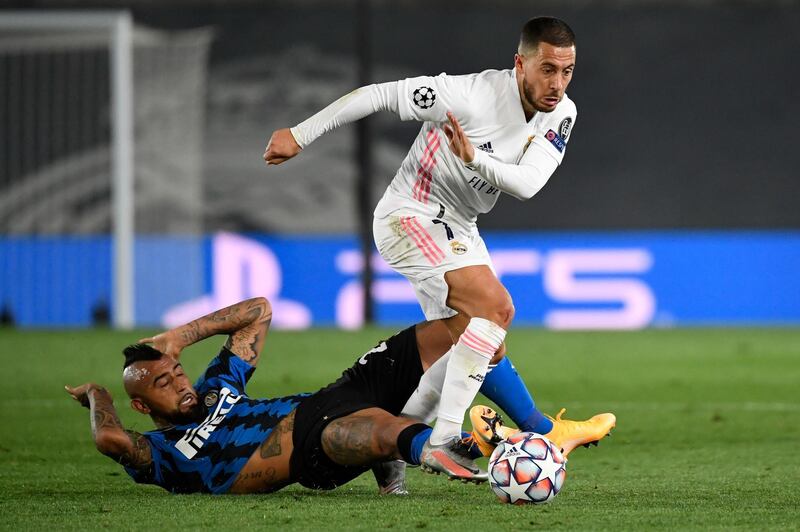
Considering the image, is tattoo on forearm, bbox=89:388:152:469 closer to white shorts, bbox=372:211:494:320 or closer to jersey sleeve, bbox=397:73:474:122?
white shorts, bbox=372:211:494:320

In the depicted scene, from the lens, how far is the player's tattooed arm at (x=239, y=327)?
5.25m

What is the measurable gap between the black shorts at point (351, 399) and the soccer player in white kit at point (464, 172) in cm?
9

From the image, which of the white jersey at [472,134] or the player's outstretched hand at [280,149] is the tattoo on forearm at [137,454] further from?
the white jersey at [472,134]

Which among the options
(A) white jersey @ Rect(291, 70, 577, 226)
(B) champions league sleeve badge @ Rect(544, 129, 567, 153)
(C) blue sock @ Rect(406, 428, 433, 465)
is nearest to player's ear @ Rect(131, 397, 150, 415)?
(C) blue sock @ Rect(406, 428, 433, 465)

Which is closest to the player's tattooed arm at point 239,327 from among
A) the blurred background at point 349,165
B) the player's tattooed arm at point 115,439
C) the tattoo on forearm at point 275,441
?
the player's tattooed arm at point 115,439

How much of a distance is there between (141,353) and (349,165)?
38.8 ft

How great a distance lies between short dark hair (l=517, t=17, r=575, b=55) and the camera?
5309 millimetres

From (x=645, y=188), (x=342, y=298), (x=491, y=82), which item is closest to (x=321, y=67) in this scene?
(x=342, y=298)

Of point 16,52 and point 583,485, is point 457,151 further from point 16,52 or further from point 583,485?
point 16,52

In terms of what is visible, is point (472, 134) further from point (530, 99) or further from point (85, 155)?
point (85, 155)

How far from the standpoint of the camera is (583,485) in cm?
514

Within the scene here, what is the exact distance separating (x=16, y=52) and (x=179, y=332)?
1128cm

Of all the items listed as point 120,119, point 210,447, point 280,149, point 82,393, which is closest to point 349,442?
point 210,447

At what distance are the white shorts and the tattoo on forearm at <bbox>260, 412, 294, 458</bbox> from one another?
3.08 feet
